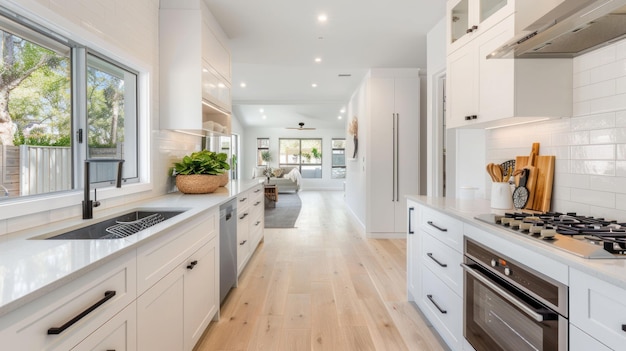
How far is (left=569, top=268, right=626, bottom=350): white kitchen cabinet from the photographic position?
84cm

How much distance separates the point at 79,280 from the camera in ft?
3.00

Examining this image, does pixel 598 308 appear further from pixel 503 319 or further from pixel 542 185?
pixel 542 185

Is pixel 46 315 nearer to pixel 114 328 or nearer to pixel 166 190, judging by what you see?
pixel 114 328

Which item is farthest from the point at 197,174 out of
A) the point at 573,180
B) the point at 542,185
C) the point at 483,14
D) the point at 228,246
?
the point at 573,180

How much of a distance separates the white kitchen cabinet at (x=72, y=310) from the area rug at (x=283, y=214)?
4583 millimetres

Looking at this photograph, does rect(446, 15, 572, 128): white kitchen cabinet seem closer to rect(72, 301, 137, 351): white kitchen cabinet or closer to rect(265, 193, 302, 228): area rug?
rect(72, 301, 137, 351): white kitchen cabinet

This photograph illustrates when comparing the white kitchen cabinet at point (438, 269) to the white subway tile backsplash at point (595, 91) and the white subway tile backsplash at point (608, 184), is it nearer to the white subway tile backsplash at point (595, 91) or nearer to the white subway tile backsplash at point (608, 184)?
the white subway tile backsplash at point (608, 184)

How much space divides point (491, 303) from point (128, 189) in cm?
224

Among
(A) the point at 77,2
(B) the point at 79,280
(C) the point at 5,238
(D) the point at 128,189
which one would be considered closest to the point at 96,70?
(A) the point at 77,2

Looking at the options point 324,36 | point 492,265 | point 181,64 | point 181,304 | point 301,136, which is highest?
point 324,36

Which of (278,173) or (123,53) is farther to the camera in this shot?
(278,173)

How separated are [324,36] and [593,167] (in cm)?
291

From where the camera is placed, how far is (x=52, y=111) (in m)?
1.75

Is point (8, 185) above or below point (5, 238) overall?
above
